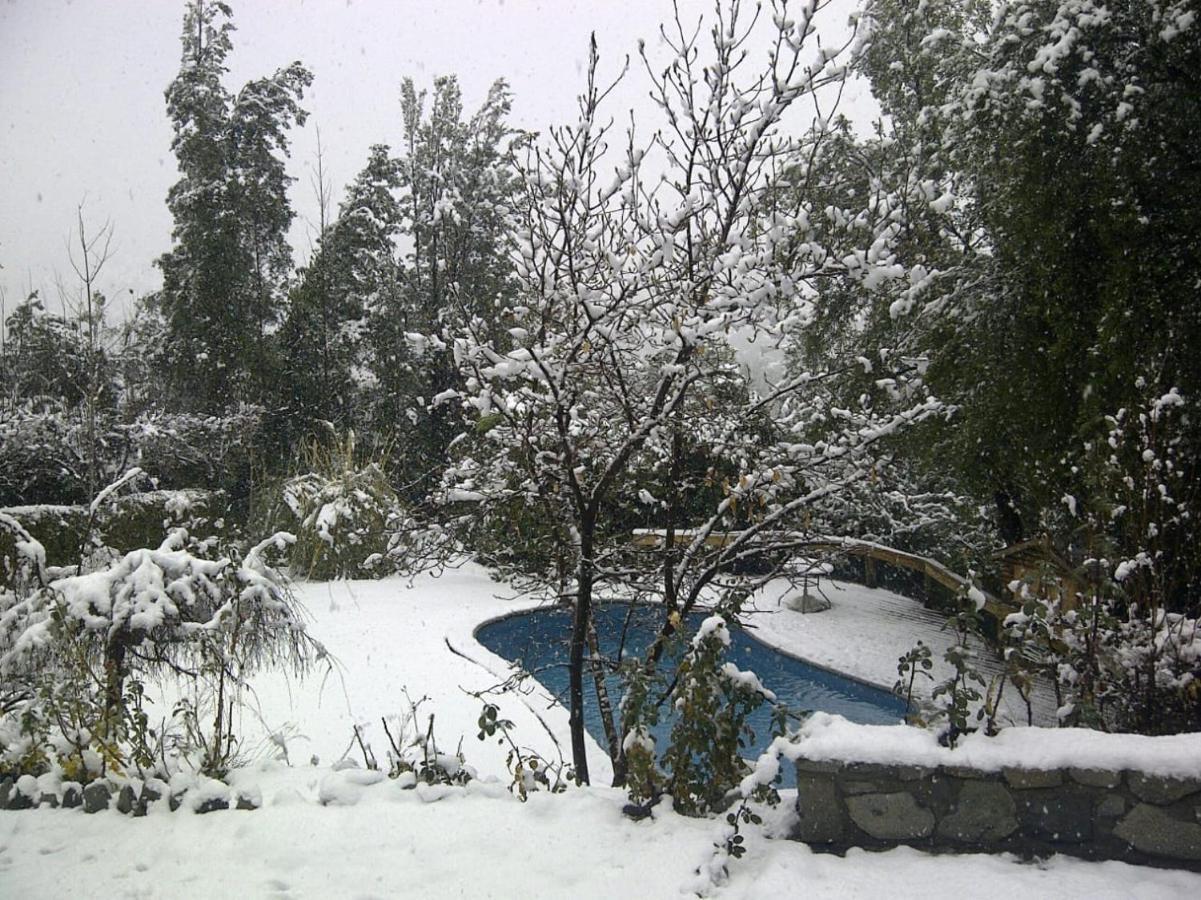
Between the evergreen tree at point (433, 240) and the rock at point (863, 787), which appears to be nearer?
the rock at point (863, 787)

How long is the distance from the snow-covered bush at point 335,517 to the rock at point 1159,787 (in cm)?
801

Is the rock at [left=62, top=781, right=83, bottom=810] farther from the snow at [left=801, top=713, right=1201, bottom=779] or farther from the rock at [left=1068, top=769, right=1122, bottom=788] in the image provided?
the rock at [left=1068, top=769, right=1122, bottom=788]

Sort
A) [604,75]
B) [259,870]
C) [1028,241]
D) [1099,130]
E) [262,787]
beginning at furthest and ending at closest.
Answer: [1028,241] < [1099,130] < [604,75] < [262,787] < [259,870]

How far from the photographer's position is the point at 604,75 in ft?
11.0

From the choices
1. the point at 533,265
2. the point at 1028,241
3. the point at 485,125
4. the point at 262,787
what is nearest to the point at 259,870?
the point at 262,787

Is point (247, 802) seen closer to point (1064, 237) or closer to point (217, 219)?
point (1064, 237)

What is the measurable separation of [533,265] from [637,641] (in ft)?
19.4

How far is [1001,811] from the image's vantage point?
2346 millimetres

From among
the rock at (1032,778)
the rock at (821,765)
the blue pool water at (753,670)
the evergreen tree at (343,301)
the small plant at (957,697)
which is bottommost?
the blue pool water at (753,670)

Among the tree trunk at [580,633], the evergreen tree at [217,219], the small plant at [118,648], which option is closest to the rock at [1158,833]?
the tree trunk at [580,633]

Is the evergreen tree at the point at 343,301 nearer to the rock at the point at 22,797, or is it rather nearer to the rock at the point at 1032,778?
the rock at the point at 22,797

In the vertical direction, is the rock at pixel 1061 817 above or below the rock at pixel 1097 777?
below

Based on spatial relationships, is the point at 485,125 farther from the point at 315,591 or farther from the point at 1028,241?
the point at 1028,241

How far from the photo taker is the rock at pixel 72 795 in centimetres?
282
